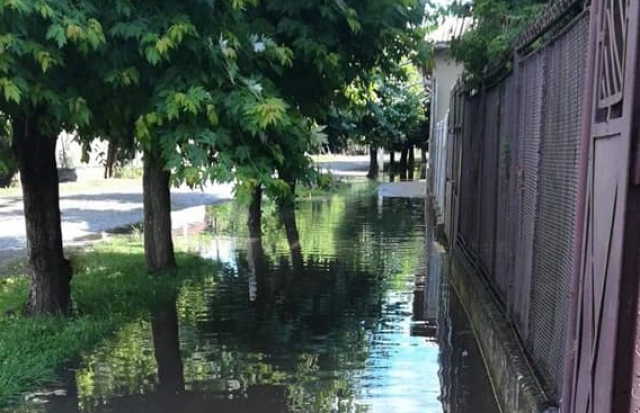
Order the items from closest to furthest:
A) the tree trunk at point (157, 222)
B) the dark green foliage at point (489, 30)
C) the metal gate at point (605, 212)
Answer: the metal gate at point (605, 212)
the dark green foliage at point (489, 30)
the tree trunk at point (157, 222)

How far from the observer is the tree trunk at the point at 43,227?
7.04 meters

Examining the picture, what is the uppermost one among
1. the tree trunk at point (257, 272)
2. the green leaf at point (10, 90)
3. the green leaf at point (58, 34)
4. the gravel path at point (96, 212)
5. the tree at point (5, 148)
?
the green leaf at point (58, 34)

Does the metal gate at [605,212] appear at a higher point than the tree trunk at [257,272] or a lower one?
higher

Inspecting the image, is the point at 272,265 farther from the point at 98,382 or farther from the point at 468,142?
the point at 98,382

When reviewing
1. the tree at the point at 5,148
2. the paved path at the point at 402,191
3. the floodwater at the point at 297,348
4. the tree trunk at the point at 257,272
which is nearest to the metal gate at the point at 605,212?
the floodwater at the point at 297,348

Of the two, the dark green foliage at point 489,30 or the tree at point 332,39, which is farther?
the dark green foliage at point 489,30

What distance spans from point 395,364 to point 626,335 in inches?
154

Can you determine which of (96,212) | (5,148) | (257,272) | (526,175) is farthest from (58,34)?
(96,212)

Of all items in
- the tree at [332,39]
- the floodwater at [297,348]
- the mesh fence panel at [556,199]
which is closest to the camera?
the mesh fence panel at [556,199]

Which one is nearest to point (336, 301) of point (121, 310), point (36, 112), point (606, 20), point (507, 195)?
point (121, 310)

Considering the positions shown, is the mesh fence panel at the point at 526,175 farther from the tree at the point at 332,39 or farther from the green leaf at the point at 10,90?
the green leaf at the point at 10,90

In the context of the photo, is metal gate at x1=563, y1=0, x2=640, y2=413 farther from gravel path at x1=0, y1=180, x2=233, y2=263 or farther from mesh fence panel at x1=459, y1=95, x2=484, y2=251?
gravel path at x1=0, y1=180, x2=233, y2=263

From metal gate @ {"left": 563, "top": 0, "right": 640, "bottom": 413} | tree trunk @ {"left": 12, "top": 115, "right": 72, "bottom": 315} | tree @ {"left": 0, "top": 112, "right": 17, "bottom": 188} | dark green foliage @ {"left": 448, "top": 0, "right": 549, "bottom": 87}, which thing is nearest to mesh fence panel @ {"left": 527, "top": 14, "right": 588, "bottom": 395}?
metal gate @ {"left": 563, "top": 0, "right": 640, "bottom": 413}

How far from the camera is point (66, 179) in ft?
101
